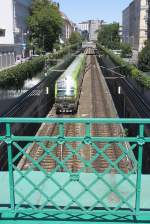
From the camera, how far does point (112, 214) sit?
4742mm

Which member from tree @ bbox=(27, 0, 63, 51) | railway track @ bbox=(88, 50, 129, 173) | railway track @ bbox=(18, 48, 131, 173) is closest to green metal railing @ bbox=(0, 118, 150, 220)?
railway track @ bbox=(18, 48, 131, 173)

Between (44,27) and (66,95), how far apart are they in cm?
5588

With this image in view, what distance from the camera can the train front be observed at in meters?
32.8

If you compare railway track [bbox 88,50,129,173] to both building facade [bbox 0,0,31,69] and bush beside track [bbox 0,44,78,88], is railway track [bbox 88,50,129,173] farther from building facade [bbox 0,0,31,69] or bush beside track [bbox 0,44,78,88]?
building facade [bbox 0,0,31,69]

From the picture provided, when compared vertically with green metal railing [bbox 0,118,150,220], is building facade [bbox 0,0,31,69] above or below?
above

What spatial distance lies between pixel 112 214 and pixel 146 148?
61.0ft

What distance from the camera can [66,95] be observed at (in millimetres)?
32844

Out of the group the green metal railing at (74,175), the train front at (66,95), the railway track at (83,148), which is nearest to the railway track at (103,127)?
the railway track at (83,148)

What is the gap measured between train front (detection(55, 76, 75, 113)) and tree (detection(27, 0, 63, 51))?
53.7 meters

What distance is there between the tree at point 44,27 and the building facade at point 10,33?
13.1ft

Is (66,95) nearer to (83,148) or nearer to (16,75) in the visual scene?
(83,148)

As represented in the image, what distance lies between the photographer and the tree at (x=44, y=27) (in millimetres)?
84625

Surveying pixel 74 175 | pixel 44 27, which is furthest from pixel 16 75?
pixel 44 27

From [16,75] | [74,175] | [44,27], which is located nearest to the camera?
[74,175]
